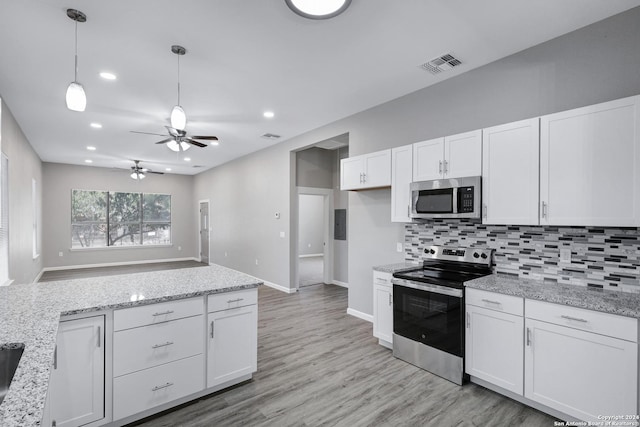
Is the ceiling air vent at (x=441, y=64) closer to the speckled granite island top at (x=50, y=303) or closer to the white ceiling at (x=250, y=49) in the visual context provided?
the white ceiling at (x=250, y=49)

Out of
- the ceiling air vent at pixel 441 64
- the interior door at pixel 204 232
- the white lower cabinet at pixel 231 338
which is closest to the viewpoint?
the white lower cabinet at pixel 231 338

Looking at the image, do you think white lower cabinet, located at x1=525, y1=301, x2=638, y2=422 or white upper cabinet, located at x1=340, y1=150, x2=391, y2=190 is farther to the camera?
white upper cabinet, located at x1=340, y1=150, x2=391, y2=190

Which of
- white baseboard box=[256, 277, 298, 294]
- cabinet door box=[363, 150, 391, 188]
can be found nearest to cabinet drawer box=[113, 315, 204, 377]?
cabinet door box=[363, 150, 391, 188]

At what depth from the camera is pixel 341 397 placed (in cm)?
261

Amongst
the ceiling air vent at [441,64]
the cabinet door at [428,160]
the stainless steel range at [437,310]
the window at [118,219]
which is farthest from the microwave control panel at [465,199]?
the window at [118,219]

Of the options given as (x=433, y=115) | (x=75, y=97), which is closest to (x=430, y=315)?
(x=433, y=115)

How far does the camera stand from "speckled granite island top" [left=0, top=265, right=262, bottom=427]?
1.01 metres

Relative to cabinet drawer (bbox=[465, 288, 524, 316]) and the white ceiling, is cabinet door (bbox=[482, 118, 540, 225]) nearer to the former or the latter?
cabinet drawer (bbox=[465, 288, 524, 316])

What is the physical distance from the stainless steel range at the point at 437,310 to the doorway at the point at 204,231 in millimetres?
8195

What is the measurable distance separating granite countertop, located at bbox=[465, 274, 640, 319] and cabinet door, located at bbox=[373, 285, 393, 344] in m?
0.96

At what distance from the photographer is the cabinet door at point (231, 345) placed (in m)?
2.54

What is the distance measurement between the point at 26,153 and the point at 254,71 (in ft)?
18.1

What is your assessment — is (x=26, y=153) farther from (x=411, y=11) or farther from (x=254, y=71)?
(x=411, y=11)

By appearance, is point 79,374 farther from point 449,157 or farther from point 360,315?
point 449,157
